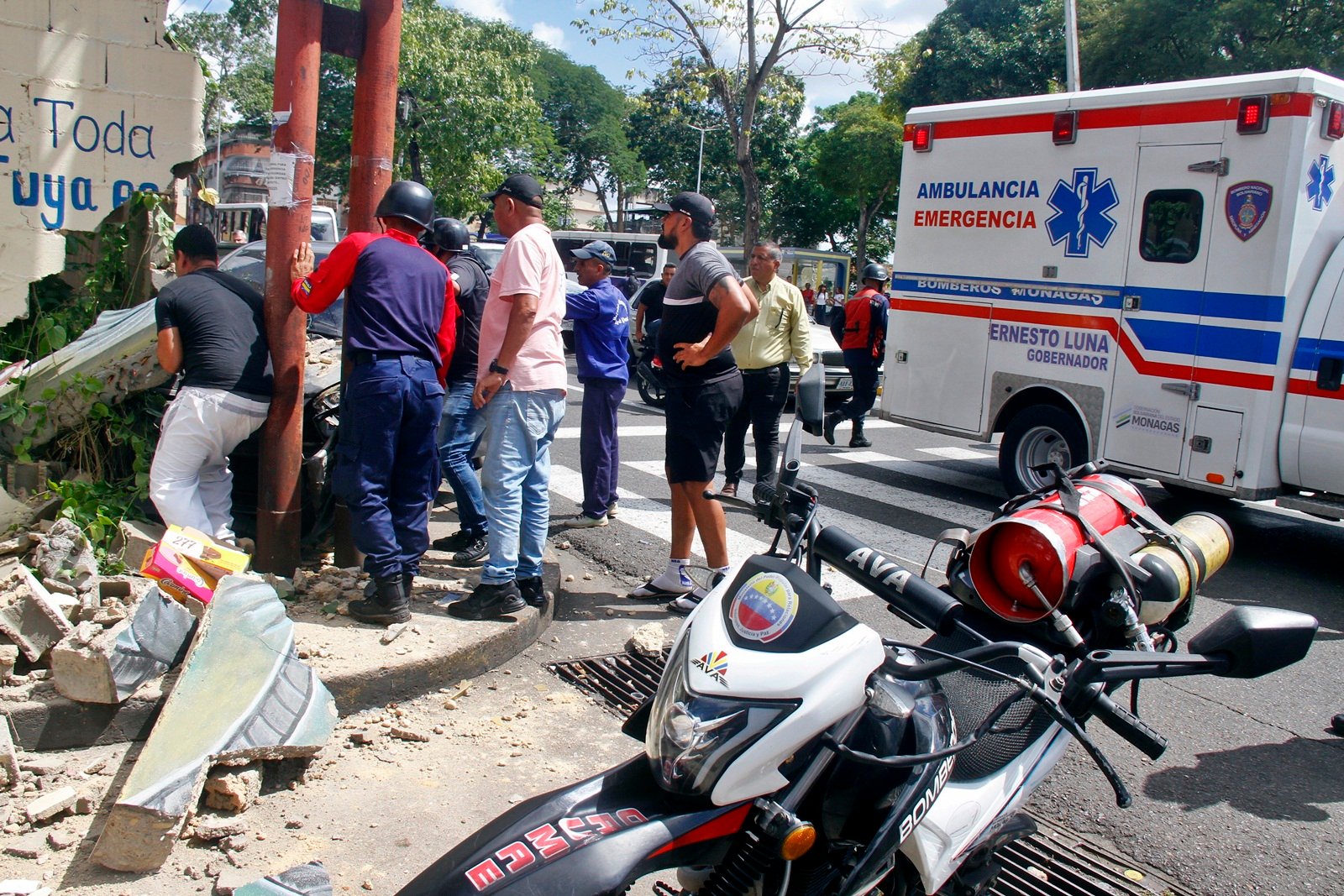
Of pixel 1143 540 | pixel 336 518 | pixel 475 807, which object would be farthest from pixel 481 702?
pixel 1143 540

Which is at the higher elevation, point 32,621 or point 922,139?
point 922,139

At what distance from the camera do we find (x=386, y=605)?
4.37 meters

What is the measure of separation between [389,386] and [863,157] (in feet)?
112

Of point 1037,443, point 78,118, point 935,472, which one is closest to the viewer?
point 78,118

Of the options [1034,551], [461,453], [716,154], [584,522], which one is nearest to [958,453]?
[584,522]

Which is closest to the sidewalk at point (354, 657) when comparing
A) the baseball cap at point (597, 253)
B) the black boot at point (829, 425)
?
the black boot at point (829, 425)

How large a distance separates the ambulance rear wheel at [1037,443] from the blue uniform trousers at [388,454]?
526 centimetres

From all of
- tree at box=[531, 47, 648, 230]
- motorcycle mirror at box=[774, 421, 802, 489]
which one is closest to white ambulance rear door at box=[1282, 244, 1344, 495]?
motorcycle mirror at box=[774, 421, 802, 489]

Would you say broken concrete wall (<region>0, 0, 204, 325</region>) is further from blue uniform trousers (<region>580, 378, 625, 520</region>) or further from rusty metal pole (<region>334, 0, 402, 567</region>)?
blue uniform trousers (<region>580, 378, 625, 520</region>)

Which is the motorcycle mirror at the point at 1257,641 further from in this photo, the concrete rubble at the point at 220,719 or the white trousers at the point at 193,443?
the white trousers at the point at 193,443

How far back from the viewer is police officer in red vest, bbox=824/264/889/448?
1117 centimetres

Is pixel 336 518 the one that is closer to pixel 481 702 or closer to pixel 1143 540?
pixel 481 702

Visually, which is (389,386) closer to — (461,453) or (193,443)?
(193,443)

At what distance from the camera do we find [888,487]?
913 cm
